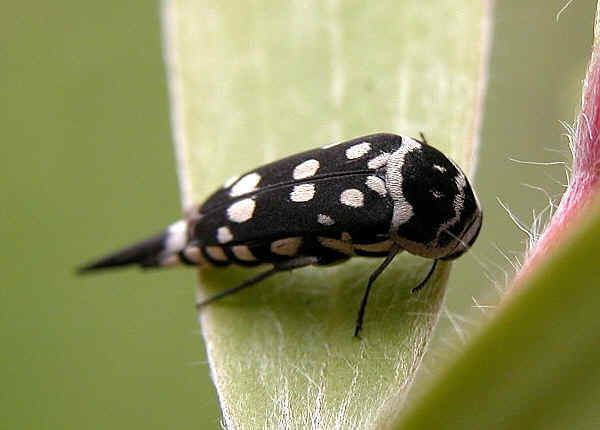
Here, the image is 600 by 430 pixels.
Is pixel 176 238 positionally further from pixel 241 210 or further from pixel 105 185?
pixel 105 185

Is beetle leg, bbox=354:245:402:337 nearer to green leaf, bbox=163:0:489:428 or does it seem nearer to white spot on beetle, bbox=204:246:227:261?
green leaf, bbox=163:0:489:428

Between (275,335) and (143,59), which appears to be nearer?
(275,335)

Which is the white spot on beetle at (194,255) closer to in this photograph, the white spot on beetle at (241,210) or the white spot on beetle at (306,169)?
the white spot on beetle at (241,210)

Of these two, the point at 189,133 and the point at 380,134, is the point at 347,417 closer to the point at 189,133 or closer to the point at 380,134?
the point at 380,134

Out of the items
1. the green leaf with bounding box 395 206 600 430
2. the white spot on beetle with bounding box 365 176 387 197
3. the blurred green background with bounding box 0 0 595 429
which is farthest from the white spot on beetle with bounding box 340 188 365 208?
the green leaf with bounding box 395 206 600 430

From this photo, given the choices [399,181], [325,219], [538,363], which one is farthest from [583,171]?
[325,219]

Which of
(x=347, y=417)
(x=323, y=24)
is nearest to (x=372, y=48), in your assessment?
(x=323, y=24)
